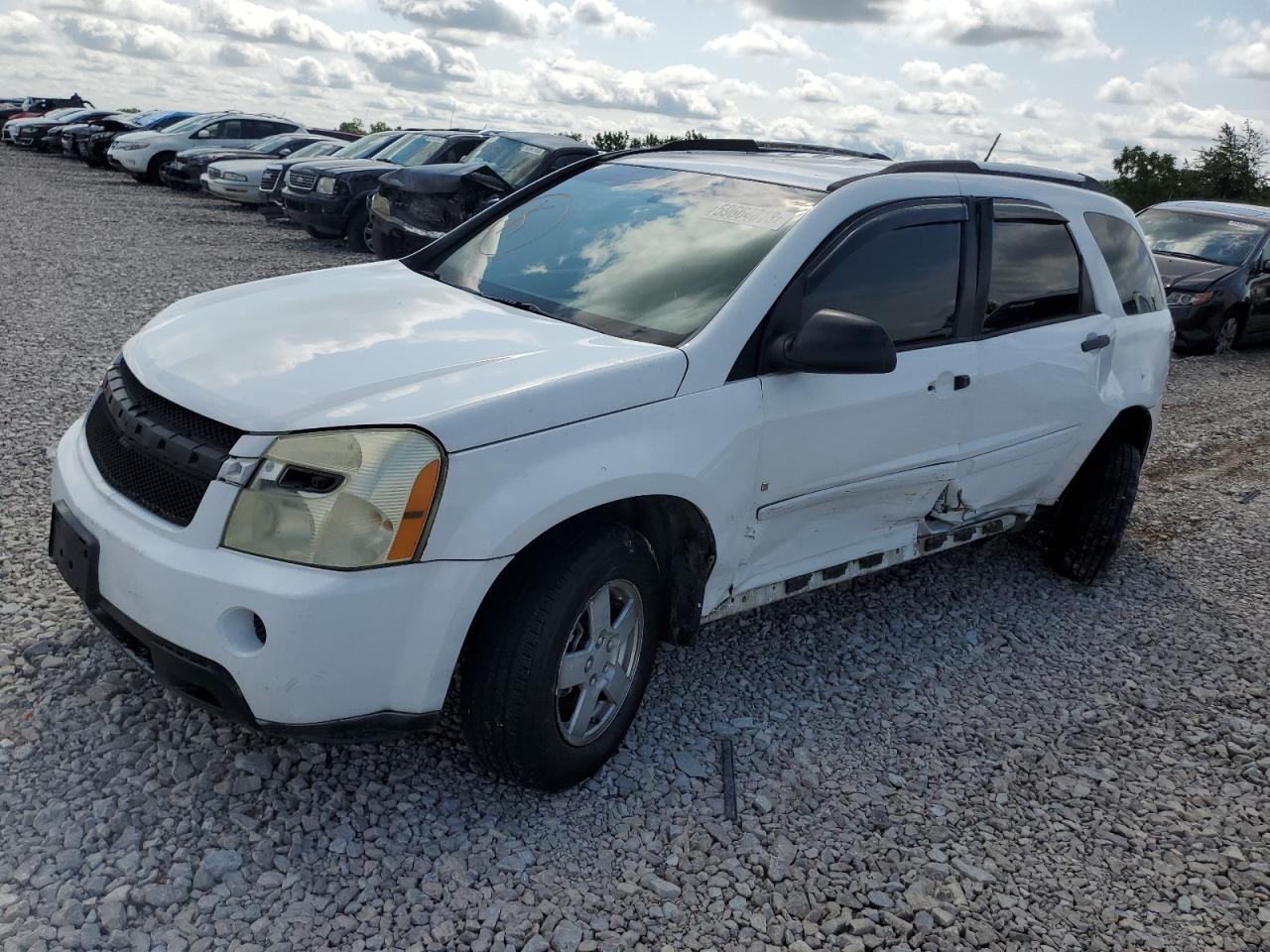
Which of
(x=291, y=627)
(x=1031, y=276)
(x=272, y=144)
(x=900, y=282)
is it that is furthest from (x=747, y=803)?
(x=272, y=144)

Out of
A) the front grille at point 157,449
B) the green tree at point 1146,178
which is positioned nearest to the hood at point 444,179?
the front grille at point 157,449

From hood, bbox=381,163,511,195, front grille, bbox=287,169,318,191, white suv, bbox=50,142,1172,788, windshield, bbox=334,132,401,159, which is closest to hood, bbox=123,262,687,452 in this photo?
white suv, bbox=50,142,1172,788

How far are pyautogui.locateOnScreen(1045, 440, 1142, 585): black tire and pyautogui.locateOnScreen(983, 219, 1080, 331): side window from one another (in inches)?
32.0

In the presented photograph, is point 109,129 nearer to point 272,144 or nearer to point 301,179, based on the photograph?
point 272,144

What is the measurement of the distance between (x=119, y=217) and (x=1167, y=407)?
15.2m

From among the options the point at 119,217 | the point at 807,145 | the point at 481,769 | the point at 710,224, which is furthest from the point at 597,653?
the point at 119,217

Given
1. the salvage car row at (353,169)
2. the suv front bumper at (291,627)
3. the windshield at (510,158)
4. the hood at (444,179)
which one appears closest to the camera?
the suv front bumper at (291,627)

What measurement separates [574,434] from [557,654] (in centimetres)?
58

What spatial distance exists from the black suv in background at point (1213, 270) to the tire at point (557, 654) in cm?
1040

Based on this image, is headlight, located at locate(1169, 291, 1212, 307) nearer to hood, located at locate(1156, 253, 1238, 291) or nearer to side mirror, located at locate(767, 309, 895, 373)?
hood, located at locate(1156, 253, 1238, 291)

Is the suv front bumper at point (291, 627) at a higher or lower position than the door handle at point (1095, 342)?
lower

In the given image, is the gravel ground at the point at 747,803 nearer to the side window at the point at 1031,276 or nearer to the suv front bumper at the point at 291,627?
the suv front bumper at the point at 291,627

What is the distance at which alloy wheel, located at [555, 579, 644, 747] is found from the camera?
Result: 3156 millimetres

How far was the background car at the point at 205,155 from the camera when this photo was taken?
70.9ft
